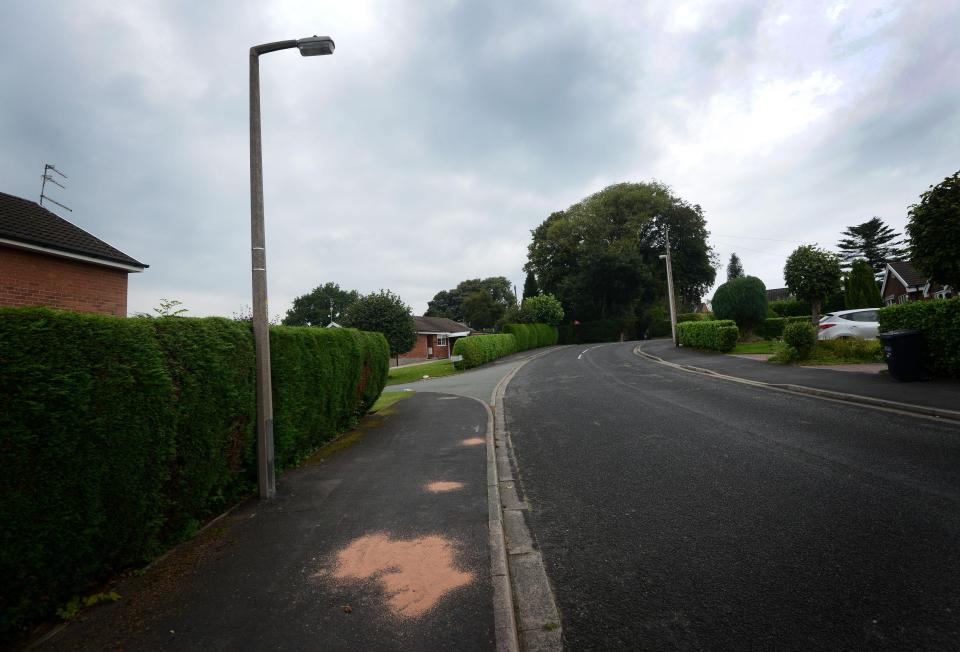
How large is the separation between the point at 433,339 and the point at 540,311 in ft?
41.0

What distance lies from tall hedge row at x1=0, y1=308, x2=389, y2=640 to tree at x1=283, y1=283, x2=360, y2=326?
295 ft

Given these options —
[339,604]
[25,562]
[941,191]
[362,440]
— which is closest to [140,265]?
[362,440]

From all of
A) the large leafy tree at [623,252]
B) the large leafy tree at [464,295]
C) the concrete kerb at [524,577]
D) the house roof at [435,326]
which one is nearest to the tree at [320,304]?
the large leafy tree at [464,295]

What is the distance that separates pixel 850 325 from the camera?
1602cm

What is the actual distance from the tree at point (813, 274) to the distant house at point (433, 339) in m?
31.3

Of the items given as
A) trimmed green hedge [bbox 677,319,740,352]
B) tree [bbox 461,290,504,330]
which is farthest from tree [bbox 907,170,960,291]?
tree [bbox 461,290,504,330]

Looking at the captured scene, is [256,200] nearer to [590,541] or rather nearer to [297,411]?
[297,411]

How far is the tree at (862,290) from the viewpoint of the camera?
1347 inches

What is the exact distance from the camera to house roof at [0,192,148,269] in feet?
30.1

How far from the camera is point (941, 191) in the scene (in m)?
10.7

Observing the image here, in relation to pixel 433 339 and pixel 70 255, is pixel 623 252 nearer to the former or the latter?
pixel 433 339

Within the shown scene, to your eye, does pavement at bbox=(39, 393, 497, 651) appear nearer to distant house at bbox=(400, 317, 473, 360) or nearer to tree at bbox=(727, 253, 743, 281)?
distant house at bbox=(400, 317, 473, 360)

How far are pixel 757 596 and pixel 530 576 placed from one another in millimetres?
1421

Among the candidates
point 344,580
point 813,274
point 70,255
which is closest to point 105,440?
point 344,580
